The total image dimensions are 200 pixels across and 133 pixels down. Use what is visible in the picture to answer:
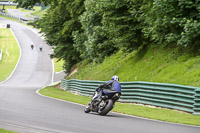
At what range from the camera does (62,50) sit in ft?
144

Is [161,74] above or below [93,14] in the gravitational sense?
below

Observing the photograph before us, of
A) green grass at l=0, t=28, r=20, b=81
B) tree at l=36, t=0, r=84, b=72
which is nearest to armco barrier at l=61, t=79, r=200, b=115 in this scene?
tree at l=36, t=0, r=84, b=72

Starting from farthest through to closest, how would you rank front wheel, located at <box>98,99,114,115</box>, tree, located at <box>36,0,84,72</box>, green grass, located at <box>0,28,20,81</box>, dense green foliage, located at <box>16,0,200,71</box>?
1. green grass, located at <box>0,28,20,81</box>
2. tree, located at <box>36,0,84,72</box>
3. dense green foliage, located at <box>16,0,200,71</box>
4. front wheel, located at <box>98,99,114,115</box>

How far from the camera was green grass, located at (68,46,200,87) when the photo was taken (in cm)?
2147

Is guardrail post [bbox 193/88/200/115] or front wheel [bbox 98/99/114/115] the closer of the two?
front wheel [bbox 98/99/114/115]

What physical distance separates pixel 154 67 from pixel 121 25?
3.56m

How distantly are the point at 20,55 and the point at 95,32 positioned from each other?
50347 mm

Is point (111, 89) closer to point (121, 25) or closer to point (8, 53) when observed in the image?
point (121, 25)

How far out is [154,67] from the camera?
2594 cm

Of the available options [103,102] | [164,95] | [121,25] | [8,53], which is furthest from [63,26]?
[8,53]

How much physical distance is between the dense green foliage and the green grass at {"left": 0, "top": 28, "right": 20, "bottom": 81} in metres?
19.3

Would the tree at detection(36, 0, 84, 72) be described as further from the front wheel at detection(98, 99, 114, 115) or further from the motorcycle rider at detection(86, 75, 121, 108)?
the front wheel at detection(98, 99, 114, 115)

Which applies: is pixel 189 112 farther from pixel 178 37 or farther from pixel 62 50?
pixel 62 50

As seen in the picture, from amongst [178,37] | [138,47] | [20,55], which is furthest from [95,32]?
[20,55]
